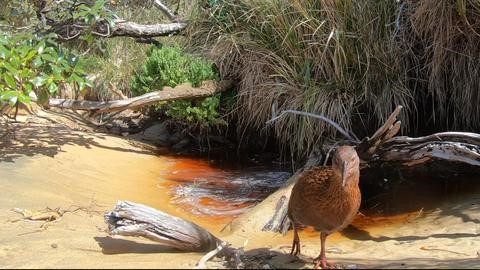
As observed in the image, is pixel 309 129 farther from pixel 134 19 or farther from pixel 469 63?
pixel 134 19

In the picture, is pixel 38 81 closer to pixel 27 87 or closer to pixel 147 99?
pixel 27 87

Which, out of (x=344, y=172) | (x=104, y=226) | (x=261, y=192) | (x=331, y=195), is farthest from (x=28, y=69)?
(x=344, y=172)

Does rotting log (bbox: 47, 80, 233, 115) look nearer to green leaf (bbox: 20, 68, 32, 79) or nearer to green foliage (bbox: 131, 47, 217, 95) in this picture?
green foliage (bbox: 131, 47, 217, 95)

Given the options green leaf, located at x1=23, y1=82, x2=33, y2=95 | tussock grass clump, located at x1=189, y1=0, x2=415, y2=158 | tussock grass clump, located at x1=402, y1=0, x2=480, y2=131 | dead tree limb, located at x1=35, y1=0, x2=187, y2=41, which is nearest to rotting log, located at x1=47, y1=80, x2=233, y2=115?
tussock grass clump, located at x1=189, y1=0, x2=415, y2=158

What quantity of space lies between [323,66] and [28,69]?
3.45 m

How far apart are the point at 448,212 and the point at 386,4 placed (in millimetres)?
2698

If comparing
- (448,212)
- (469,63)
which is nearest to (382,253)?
(448,212)

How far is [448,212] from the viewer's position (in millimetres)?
5551

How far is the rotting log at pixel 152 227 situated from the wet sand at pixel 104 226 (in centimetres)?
11

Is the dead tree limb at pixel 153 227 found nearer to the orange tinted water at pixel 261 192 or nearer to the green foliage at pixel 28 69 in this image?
the orange tinted water at pixel 261 192

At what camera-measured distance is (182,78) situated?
8.29 meters

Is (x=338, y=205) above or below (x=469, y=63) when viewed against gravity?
below

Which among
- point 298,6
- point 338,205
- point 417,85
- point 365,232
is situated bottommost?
point 365,232

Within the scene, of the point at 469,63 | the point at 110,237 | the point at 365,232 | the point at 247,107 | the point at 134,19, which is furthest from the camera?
the point at 134,19
